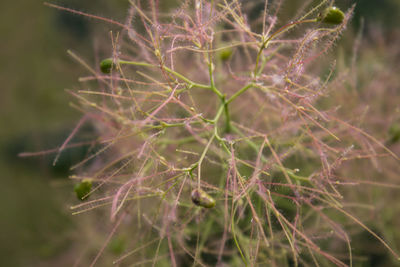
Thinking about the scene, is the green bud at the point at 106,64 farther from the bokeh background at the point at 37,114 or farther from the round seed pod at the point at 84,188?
the bokeh background at the point at 37,114

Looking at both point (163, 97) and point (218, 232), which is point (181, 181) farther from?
point (218, 232)

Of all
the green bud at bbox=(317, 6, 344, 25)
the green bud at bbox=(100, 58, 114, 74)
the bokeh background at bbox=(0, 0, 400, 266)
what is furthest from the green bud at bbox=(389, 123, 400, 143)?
the bokeh background at bbox=(0, 0, 400, 266)

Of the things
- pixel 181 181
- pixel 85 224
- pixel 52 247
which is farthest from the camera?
pixel 52 247

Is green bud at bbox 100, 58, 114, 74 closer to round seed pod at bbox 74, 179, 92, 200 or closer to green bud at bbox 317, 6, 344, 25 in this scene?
round seed pod at bbox 74, 179, 92, 200

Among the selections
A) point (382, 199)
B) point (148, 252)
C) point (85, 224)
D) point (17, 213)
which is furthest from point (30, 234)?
point (382, 199)

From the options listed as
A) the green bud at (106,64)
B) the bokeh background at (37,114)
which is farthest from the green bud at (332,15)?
the bokeh background at (37,114)

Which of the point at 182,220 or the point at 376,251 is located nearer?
the point at 182,220

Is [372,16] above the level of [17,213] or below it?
Result: above
